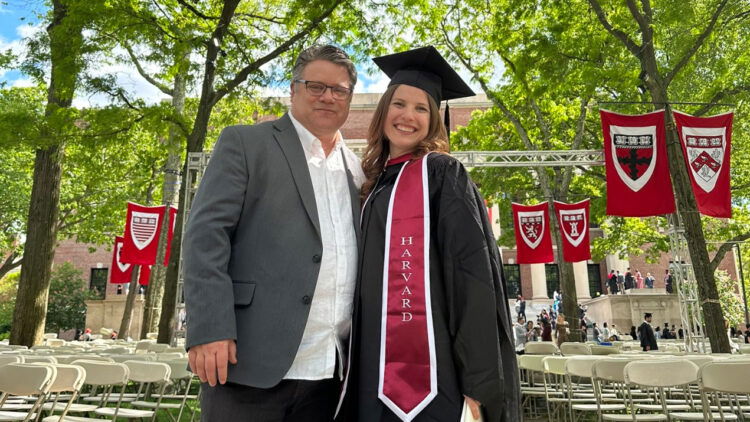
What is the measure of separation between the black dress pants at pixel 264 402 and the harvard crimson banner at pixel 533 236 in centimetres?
1391

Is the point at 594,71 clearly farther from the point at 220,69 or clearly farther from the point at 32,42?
the point at 32,42

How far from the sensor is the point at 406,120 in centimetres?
250

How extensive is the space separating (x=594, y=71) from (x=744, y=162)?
11892 millimetres

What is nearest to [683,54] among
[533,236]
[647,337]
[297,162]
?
[533,236]

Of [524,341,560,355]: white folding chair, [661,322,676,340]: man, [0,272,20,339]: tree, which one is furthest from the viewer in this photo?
[0,272,20,339]: tree

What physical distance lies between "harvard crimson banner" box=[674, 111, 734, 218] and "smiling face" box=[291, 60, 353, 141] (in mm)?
9669

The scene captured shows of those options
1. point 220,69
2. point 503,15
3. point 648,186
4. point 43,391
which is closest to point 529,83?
point 503,15

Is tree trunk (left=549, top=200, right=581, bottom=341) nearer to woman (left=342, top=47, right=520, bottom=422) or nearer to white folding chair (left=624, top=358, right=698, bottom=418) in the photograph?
white folding chair (left=624, top=358, right=698, bottom=418)

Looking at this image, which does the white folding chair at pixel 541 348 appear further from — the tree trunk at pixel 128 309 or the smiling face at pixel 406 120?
the tree trunk at pixel 128 309

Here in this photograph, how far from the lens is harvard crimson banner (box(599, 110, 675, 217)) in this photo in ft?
35.3

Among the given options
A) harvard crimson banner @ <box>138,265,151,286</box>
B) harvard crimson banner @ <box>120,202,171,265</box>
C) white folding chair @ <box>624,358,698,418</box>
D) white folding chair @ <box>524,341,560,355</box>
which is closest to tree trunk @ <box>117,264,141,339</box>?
harvard crimson banner @ <box>138,265,151,286</box>

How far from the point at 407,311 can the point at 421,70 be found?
118 cm

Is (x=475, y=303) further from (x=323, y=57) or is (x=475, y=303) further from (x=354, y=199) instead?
(x=323, y=57)

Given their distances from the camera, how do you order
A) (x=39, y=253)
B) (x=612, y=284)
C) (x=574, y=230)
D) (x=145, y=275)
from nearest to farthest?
(x=39, y=253), (x=574, y=230), (x=145, y=275), (x=612, y=284)
